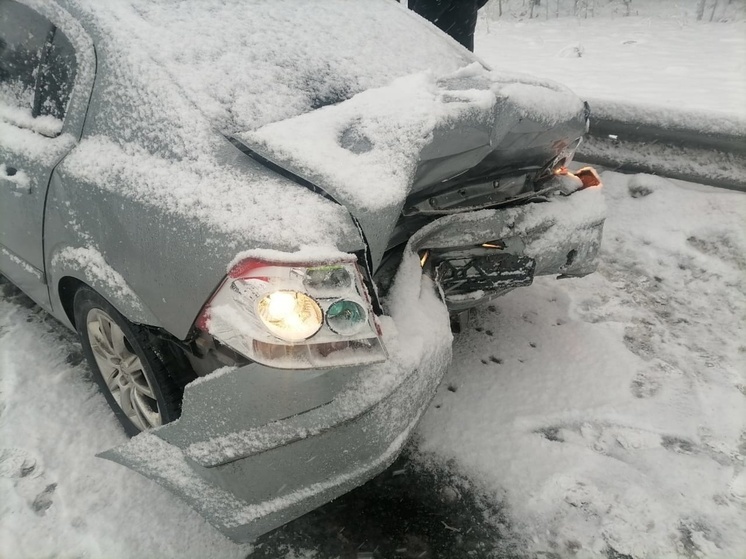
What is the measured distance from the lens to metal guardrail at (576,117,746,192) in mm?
3555

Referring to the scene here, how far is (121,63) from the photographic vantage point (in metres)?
1.81

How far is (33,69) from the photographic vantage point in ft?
7.21

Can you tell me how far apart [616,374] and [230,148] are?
2017 mm

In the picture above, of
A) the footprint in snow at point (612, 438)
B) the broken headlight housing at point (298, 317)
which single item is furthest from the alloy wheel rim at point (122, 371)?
the footprint in snow at point (612, 438)

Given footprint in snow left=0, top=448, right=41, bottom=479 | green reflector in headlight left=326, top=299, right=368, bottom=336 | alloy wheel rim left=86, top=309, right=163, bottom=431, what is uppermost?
green reflector in headlight left=326, top=299, right=368, bottom=336

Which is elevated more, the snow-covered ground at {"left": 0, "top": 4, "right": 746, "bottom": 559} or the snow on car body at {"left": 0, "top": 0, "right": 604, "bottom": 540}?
the snow on car body at {"left": 0, "top": 0, "right": 604, "bottom": 540}

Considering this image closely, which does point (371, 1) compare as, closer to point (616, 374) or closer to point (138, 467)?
point (616, 374)

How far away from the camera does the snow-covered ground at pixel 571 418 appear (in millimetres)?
1878

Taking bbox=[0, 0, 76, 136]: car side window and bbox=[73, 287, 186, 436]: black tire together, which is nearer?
bbox=[73, 287, 186, 436]: black tire

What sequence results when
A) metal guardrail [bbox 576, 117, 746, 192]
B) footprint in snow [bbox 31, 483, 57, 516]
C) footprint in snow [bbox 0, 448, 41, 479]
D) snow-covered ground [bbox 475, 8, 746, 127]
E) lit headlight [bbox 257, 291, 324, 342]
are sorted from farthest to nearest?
snow-covered ground [bbox 475, 8, 746, 127]
metal guardrail [bbox 576, 117, 746, 192]
footprint in snow [bbox 0, 448, 41, 479]
footprint in snow [bbox 31, 483, 57, 516]
lit headlight [bbox 257, 291, 324, 342]

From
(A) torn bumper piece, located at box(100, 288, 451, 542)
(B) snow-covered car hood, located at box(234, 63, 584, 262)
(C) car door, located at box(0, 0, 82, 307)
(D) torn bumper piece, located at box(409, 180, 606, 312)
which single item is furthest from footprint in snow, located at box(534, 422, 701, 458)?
(C) car door, located at box(0, 0, 82, 307)

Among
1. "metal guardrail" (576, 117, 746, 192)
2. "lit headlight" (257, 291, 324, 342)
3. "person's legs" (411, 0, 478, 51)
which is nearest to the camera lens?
"lit headlight" (257, 291, 324, 342)

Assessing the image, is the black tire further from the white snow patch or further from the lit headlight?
the lit headlight

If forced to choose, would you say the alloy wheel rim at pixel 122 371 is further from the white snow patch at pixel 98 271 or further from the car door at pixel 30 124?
the car door at pixel 30 124
